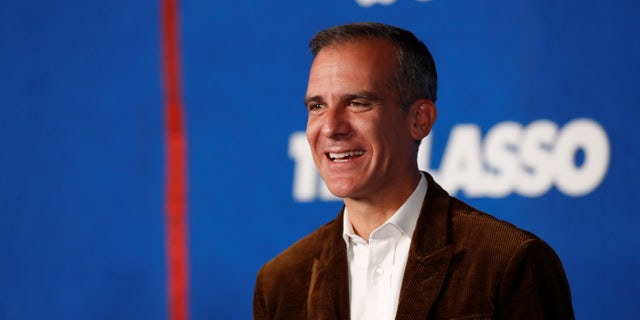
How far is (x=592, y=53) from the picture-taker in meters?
1.83

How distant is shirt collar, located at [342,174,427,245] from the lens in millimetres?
1297

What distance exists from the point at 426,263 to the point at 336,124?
0.22 m

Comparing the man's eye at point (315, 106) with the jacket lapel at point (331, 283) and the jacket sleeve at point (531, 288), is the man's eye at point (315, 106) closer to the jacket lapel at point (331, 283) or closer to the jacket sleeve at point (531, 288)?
the jacket lapel at point (331, 283)

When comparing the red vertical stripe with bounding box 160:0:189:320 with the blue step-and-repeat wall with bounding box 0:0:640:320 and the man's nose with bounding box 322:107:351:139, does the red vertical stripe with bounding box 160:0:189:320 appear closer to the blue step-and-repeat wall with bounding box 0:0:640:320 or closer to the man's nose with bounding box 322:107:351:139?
the blue step-and-repeat wall with bounding box 0:0:640:320

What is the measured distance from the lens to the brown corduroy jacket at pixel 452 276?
1.19 m

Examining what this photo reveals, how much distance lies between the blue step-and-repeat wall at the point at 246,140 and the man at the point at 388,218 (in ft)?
1.95

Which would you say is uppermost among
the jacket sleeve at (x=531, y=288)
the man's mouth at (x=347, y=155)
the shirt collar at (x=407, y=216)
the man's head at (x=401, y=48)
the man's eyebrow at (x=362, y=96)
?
the man's head at (x=401, y=48)

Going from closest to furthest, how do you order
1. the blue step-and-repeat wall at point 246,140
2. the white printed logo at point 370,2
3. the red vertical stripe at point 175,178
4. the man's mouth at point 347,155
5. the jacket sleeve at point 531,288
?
the jacket sleeve at point 531,288 < the man's mouth at point 347,155 < the blue step-and-repeat wall at point 246,140 < the white printed logo at point 370,2 < the red vertical stripe at point 175,178

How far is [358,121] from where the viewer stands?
4.19 feet

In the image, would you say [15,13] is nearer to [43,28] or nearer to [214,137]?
[43,28]

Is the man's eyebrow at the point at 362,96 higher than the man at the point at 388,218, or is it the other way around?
the man's eyebrow at the point at 362,96

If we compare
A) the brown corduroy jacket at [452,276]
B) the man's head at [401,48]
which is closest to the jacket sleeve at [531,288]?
the brown corduroy jacket at [452,276]

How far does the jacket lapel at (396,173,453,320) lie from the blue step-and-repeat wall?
637 millimetres

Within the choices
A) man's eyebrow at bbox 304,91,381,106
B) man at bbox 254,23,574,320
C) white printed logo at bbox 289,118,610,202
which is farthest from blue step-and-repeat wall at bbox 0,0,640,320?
man's eyebrow at bbox 304,91,381,106
